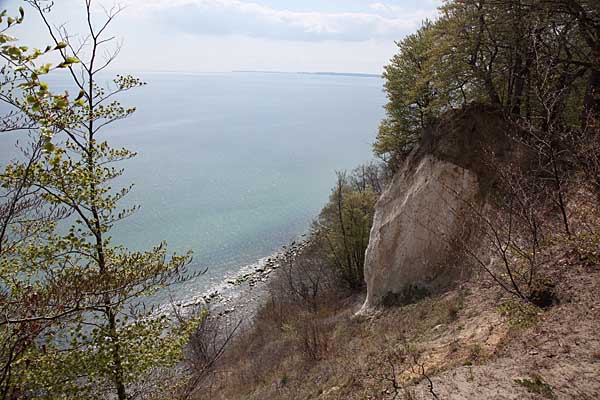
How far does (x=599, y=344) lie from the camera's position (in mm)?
6035

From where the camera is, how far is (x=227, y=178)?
49.0m

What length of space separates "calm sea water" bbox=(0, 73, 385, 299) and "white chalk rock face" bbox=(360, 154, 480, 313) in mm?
14332

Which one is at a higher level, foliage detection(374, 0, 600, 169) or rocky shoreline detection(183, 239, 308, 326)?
foliage detection(374, 0, 600, 169)

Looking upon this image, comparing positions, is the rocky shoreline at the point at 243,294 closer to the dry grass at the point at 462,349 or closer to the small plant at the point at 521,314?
the dry grass at the point at 462,349

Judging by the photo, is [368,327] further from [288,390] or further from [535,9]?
[535,9]

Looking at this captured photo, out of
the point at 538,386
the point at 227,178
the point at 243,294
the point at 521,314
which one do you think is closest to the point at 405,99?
the point at 521,314

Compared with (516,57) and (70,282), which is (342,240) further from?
(70,282)

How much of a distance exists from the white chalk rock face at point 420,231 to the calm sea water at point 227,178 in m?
14.3

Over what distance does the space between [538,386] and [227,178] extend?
4557cm

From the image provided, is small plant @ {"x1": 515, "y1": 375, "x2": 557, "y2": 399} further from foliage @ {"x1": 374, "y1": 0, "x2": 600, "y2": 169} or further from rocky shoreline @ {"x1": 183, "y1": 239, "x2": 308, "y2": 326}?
rocky shoreline @ {"x1": 183, "y1": 239, "x2": 308, "y2": 326}

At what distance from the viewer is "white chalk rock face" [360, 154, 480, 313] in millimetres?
14305

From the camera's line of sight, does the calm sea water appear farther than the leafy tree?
Yes

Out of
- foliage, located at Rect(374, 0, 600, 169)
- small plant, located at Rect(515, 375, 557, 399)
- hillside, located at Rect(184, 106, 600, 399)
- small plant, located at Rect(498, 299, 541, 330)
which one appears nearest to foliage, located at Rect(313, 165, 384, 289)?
hillside, located at Rect(184, 106, 600, 399)

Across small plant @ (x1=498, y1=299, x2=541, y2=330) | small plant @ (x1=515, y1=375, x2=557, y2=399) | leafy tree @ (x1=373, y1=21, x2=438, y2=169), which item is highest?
leafy tree @ (x1=373, y1=21, x2=438, y2=169)
